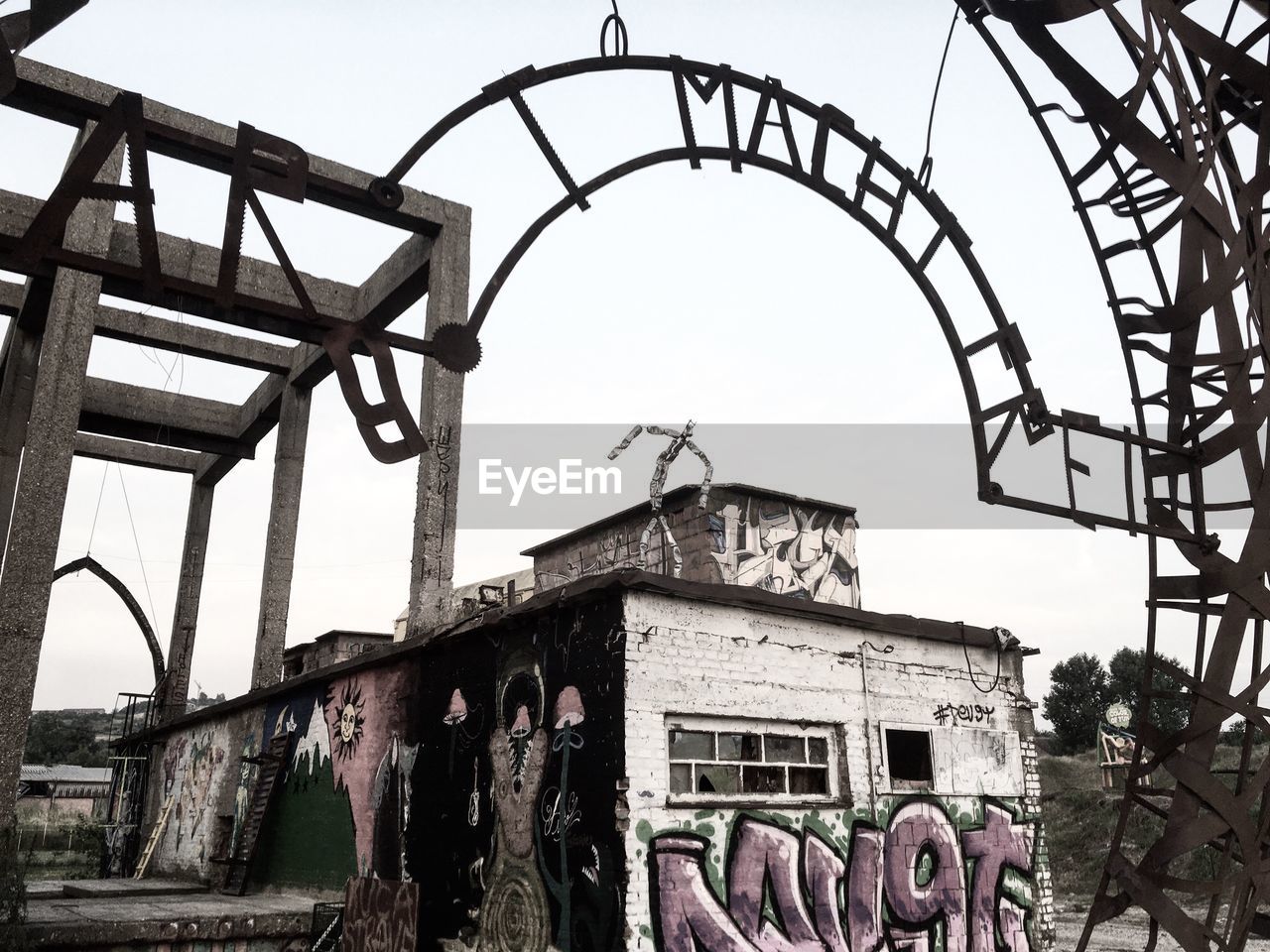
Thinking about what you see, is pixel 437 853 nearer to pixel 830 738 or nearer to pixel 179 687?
pixel 830 738

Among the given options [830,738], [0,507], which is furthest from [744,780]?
[0,507]

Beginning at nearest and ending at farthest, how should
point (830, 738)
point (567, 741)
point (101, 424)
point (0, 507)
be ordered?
point (567, 741)
point (830, 738)
point (0, 507)
point (101, 424)

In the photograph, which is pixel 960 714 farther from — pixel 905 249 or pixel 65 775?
pixel 65 775

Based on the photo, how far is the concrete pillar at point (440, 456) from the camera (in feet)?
43.2

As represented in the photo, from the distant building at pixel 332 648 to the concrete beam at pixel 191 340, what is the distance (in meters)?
8.86

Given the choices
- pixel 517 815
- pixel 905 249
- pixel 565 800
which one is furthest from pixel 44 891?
pixel 905 249

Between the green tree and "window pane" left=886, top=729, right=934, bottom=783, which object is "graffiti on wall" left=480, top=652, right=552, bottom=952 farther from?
the green tree

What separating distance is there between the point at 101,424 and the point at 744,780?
1658 centimetres

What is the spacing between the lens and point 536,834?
910 centimetres

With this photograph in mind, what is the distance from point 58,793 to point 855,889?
49458mm

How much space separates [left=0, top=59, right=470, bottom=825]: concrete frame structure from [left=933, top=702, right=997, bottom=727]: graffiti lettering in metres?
6.37

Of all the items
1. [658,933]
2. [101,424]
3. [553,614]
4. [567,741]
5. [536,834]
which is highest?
[101,424]

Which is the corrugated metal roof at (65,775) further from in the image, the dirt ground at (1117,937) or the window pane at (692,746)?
the window pane at (692,746)

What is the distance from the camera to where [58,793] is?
47219 millimetres
